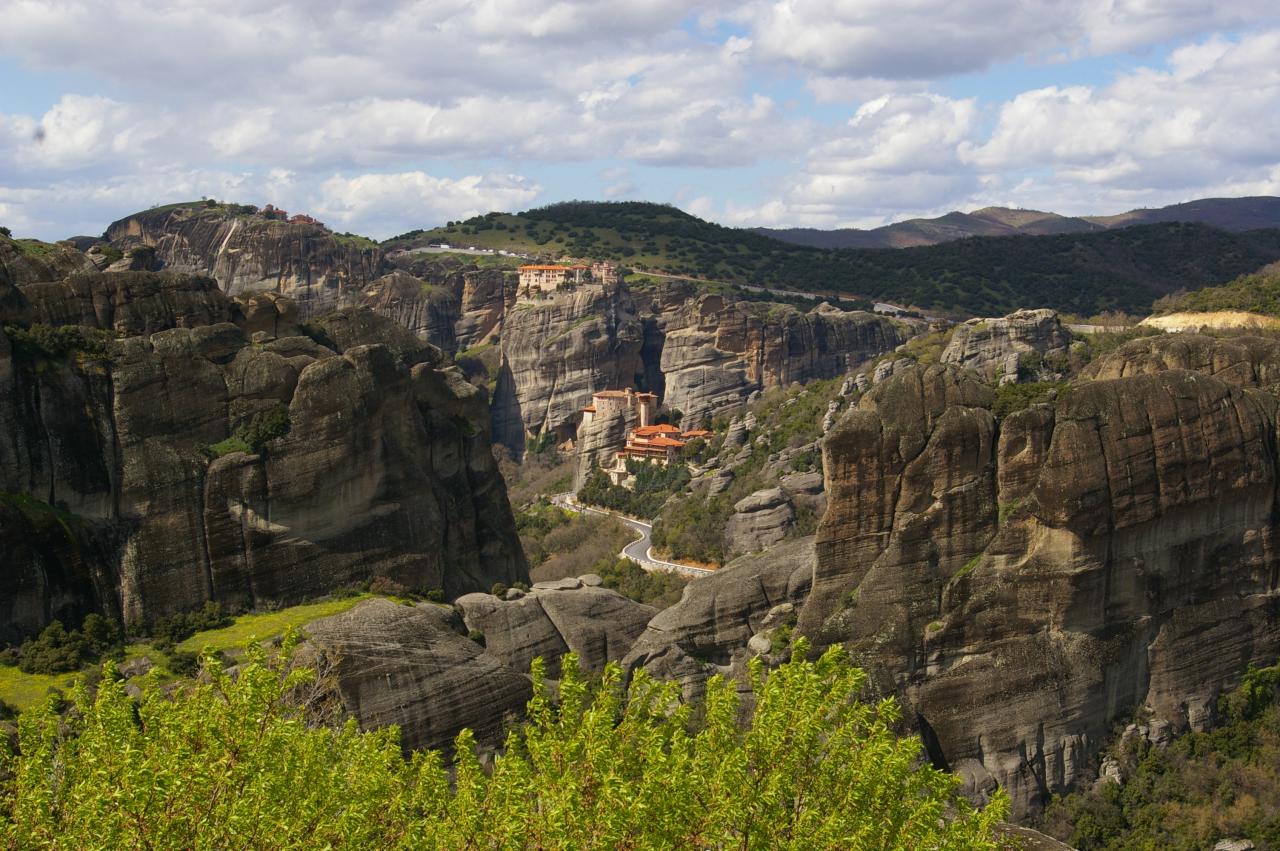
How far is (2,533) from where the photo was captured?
4566 cm

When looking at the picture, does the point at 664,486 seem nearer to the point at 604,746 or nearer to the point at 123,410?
the point at 123,410

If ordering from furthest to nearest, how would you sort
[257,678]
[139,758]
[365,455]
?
[365,455]
[257,678]
[139,758]

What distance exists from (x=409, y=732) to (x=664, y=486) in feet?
215

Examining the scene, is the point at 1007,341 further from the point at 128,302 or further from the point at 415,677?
the point at 415,677

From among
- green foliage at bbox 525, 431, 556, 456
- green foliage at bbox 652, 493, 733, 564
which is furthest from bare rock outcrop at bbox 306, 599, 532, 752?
green foliage at bbox 525, 431, 556, 456

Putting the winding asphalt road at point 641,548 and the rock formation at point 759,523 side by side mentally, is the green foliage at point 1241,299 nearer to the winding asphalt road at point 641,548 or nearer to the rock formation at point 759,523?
the rock formation at point 759,523

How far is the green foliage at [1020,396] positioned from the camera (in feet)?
156

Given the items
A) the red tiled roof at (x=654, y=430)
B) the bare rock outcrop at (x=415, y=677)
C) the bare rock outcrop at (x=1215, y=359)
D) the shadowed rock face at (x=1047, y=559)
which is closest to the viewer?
the bare rock outcrop at (x=415, y=677)

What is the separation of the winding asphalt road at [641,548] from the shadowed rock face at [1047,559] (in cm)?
2215

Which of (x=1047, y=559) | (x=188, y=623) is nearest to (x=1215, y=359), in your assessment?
(x=1047, y=559)

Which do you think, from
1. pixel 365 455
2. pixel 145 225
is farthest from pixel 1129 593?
pixel 145 225

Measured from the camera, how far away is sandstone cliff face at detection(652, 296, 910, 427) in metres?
135

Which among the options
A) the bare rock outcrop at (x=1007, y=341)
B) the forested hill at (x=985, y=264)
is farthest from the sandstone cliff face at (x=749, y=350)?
the bare rock outcrop at (x=1007, y=341)

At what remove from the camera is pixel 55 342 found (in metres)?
50.0
